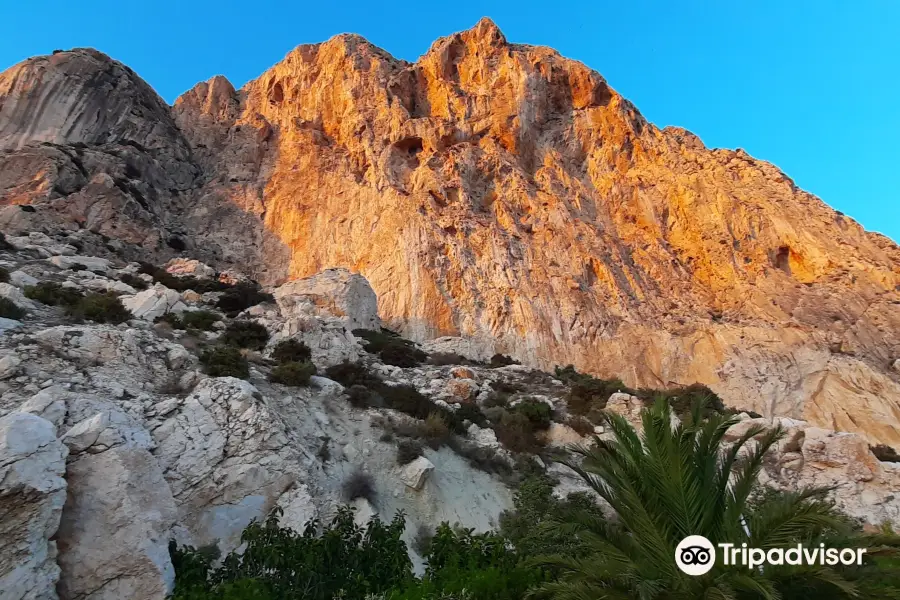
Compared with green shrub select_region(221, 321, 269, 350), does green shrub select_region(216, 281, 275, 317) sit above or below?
above

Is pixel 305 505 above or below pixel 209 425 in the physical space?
below

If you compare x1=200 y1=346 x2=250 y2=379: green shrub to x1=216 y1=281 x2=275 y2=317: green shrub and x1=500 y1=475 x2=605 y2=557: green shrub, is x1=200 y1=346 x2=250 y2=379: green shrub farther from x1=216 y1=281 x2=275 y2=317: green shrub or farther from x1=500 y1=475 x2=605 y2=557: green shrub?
x1=216 y1=281 x2=275 y2=317: green shrub

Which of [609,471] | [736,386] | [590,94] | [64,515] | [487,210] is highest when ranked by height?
[590,94]

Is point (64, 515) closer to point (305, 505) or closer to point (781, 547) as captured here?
point (305, 505)

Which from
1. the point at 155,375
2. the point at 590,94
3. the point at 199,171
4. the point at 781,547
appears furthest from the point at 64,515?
the point at 590,94

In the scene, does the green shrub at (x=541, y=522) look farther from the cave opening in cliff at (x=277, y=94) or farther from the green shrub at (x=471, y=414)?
the cave opening in cliff at (x=277, y=94)

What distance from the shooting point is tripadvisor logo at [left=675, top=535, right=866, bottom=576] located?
4508 millimetres

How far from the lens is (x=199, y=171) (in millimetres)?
40719

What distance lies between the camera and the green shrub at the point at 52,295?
12.7 m

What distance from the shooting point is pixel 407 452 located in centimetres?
1016

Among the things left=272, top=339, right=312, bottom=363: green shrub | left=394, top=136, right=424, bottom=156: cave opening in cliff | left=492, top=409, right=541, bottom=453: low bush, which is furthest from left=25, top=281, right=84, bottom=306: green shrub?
left=394, top=136, right=424, bottom=156: cave opening in cliff

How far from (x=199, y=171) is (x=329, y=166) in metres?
10.5

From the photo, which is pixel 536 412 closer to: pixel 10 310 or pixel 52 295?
pixel 10 310

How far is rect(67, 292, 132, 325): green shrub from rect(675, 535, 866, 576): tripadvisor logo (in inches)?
495
